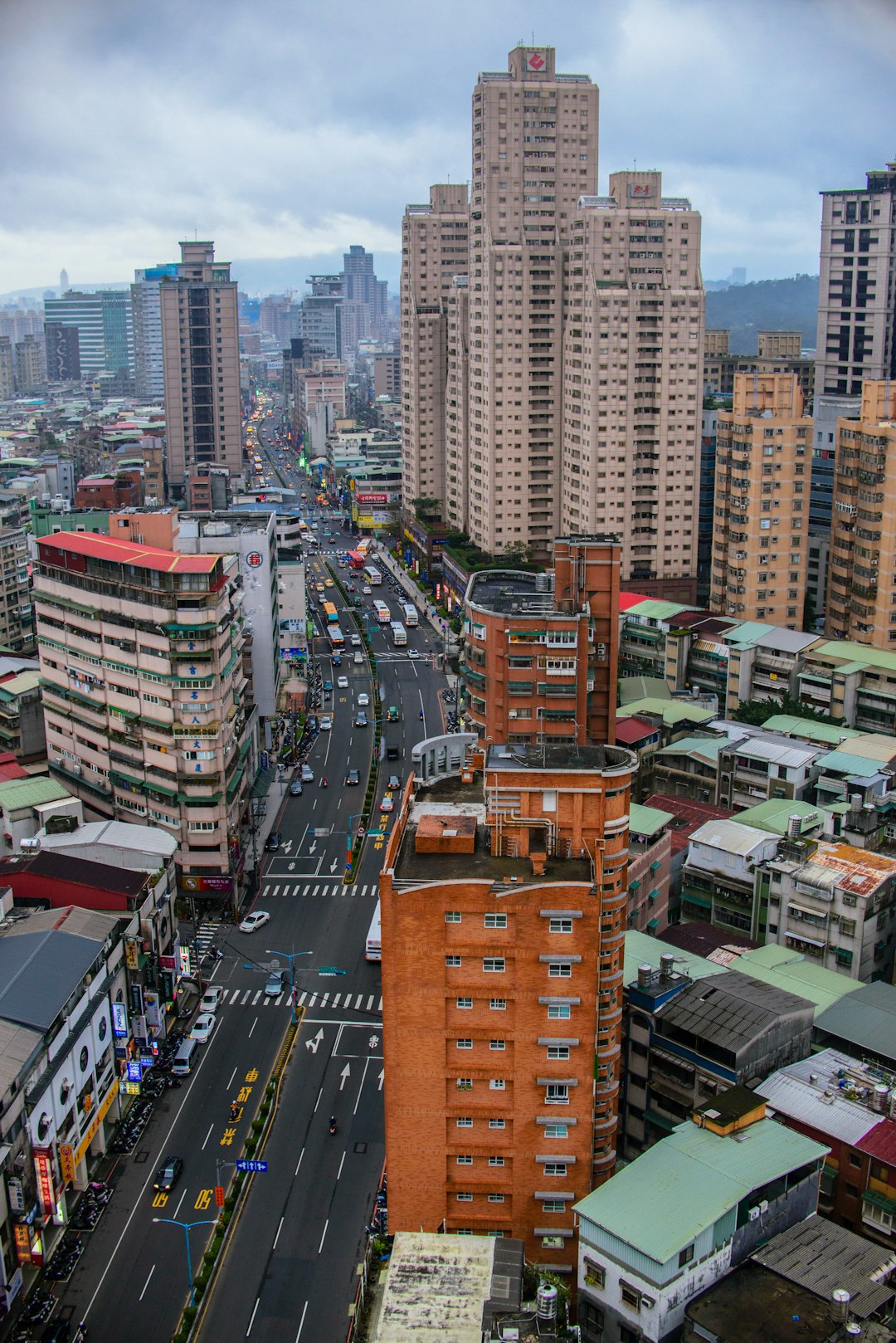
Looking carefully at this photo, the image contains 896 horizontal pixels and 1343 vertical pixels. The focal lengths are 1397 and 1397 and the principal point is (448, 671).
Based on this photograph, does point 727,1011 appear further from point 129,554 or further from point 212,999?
point 129,554

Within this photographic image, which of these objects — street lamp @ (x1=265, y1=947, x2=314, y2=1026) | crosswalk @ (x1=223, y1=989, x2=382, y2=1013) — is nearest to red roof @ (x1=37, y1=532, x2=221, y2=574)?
street lamp @ (x1=265, y1=947, x2=314, y2=1026)

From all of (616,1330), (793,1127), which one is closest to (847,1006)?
(793,1127)

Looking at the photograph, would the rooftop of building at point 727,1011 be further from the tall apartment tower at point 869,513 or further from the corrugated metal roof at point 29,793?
the tall apartment tower at point 869,513

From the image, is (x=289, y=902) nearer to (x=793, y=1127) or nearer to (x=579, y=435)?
(x=793, y=1127)

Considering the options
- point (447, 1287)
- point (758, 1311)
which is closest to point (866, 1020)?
point (758, 1311)

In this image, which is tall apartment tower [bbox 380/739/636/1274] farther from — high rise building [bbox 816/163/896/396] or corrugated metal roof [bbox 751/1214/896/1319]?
high rise building [bbox 816/163/896/396]
